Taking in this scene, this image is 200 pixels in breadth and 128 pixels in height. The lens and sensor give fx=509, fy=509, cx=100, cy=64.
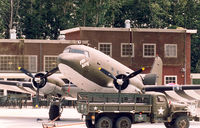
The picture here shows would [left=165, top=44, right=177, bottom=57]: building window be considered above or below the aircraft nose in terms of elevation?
above

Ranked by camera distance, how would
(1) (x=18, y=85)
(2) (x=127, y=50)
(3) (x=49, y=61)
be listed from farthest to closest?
(2) (x=127, y=50) < (3) (x=49, y=61) < (1) (x=18, y=85)

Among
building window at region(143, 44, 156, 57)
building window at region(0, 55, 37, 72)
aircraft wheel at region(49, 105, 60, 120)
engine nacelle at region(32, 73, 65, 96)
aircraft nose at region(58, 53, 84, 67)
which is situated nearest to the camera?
aircraft nose at region(58, 53, 84, 67)

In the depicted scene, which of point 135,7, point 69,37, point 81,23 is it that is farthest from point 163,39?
point 135,7

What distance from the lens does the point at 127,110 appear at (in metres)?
27.5

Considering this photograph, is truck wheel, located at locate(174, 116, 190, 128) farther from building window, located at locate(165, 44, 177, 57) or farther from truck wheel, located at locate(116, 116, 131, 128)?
building window, located at locate(165, 44, 177, 57)

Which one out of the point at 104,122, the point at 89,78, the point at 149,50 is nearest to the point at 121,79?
the point at 89,78

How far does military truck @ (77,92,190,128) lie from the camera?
2691cm

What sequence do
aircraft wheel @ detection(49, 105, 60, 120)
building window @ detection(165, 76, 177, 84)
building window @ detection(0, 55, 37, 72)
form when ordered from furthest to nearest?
building window @ detection(165, 76, 177, 84) < building window @ detection(0, 55, 37, 72) < aircraft wheel @ detection(49, 105, 60, 120)

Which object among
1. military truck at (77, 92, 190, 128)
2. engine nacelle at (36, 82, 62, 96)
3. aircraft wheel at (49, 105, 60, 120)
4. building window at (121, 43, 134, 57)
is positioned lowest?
aircraft wheel at (49, 105, 60, 120)

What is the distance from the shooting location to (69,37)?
59.8m

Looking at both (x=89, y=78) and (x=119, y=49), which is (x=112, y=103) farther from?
(x=119, y=49)

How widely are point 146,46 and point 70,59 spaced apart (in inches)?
1035

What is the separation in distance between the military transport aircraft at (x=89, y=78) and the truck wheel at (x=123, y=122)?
4105 millimetres

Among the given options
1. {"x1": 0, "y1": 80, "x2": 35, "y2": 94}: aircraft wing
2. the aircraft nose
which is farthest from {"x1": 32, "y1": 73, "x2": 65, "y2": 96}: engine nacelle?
the aircraft nose
